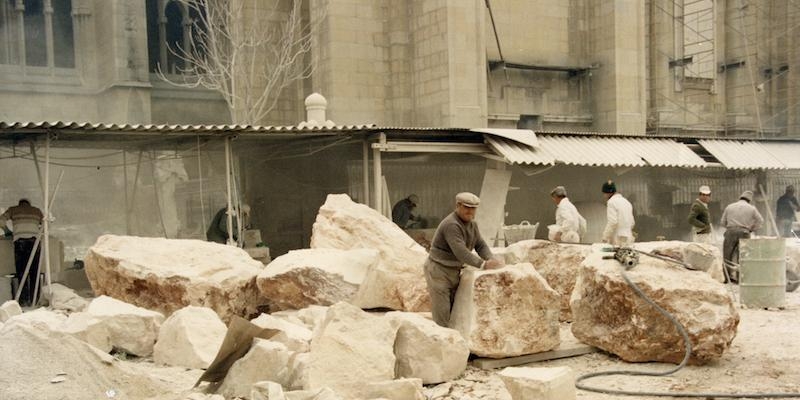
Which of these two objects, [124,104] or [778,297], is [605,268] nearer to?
[778,297]

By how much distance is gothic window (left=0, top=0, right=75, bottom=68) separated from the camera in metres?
20.9

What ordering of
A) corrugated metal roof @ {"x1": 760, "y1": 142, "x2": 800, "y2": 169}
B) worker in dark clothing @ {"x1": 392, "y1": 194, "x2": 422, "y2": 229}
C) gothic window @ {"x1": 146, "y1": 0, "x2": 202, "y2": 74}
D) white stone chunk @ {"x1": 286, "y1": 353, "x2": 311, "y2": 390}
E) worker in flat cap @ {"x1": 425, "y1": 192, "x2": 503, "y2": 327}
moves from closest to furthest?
1. white stone chunk @ {"x1": 286, "y1": 353, "x2": 311, "y2": 390}
2. worker in flat cap @ {"x1": 425, "y1": 192, "x2": 503, "y2": 327}
3. worker in dark clothing @ {"x1": 392, "y1": 194, "x2": 422, "y2": 229}
4. corrugated metal roof @ {"x1": 760, "y1": 142, "x2": 800, "y2": 169}
5. gothic window @ {"x1": 146, "y1": 0, "x2": 202, "y2": 74}

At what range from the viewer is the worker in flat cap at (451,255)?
25.0 feet

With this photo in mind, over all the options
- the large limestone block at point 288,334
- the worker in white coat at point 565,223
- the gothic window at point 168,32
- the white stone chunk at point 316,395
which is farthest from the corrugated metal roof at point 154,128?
the gothic window at point 168,32

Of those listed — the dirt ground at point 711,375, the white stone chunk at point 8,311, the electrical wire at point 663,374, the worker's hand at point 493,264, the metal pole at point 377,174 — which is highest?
the metal pole at point 377,174

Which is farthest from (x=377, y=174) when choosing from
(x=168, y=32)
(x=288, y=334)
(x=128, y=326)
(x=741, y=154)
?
(x=168, y=32)

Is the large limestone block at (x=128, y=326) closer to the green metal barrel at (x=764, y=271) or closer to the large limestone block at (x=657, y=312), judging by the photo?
the large limestone block at (x=657, y=312)

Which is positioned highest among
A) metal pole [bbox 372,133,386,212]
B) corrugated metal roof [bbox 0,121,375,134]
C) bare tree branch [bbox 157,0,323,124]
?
bare tree branch [bbox 157,0,323,124]

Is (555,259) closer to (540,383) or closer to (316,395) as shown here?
(540,383)

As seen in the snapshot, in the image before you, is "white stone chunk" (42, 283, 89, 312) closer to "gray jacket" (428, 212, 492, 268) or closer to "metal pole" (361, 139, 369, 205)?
"metal pole" (361, 139, 369, 205)

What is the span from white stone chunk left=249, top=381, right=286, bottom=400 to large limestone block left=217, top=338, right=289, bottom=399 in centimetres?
66

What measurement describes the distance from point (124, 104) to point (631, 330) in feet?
55.2

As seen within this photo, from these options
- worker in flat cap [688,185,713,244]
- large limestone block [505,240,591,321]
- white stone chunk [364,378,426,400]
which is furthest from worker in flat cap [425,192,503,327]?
worker in flat cap [688,185,713,244]

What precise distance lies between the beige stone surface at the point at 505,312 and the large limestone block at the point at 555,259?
1.78 m
